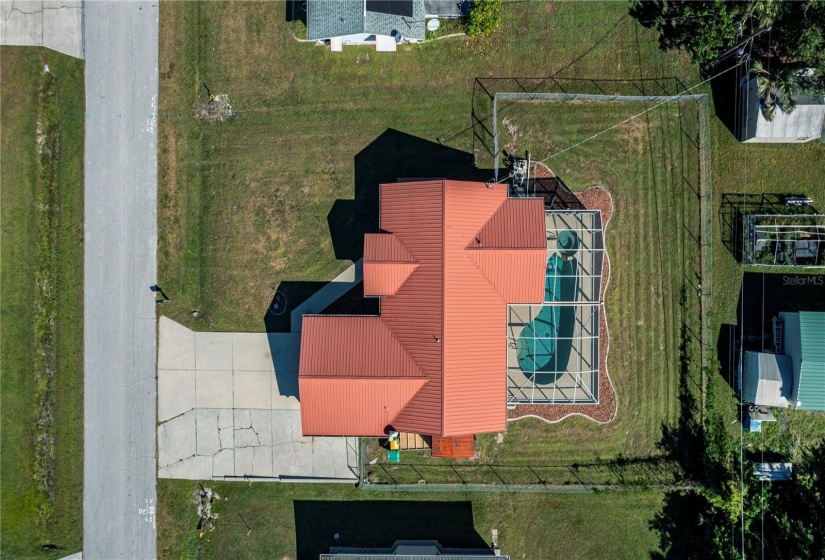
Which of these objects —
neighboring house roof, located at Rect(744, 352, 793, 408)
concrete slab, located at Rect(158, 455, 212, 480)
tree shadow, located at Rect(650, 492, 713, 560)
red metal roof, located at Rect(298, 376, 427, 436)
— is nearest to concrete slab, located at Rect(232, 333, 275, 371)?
red metal roof, located at Rect(298, 376, 427, 436)

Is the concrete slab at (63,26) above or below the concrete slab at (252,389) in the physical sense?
above

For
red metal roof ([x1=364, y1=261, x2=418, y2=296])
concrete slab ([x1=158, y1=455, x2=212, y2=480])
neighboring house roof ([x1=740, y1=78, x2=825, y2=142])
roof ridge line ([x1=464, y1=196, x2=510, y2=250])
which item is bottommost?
concrete slab ([x1=158, y1=455, x2=212, y2=480])

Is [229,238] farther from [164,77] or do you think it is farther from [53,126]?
[53,126]

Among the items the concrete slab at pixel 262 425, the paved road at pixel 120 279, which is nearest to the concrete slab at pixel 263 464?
the concrete slab at pixel 262 425

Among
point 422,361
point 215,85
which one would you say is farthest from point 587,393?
point 215,85

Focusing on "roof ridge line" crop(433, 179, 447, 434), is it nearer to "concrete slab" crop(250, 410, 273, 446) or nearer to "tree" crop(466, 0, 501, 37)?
"tree" crop(466, 0, 501, 37)

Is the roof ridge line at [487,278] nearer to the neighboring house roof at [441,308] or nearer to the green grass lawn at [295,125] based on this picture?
the neighboring house roof at [441,308]

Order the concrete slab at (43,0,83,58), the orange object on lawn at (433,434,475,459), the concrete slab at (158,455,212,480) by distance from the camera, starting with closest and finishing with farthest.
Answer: the orange object on lawn at (433,434,475,459)
the concrete slab at (158,455,212,480)
the concrete slab at (43,0,83,58)
